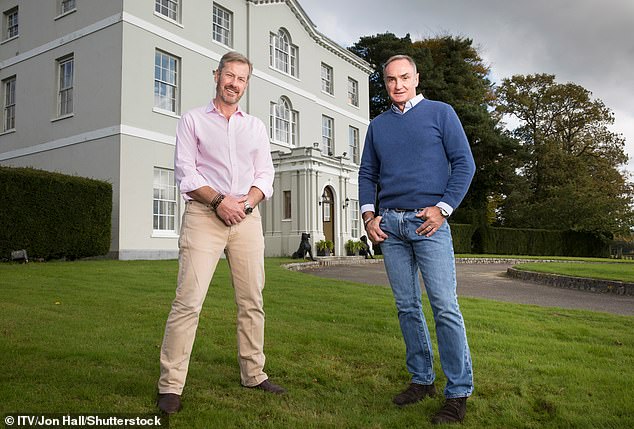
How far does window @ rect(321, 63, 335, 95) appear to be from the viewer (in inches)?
1050

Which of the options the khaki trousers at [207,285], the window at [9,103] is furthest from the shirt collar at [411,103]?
the window at [9,103]

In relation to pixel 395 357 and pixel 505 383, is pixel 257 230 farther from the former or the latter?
pixel 505 383

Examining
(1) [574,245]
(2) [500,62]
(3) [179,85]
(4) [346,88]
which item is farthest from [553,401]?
(2) [500,62]

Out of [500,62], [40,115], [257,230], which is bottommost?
[257,230]

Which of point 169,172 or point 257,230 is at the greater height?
point 169,172

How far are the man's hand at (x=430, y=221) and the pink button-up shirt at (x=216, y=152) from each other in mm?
1001

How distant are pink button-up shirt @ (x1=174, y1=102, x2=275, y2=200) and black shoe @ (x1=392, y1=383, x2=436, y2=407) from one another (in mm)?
1497

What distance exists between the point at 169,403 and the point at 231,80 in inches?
77.8

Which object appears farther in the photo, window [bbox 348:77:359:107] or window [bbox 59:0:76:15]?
window [bbox 348:77:359:107]

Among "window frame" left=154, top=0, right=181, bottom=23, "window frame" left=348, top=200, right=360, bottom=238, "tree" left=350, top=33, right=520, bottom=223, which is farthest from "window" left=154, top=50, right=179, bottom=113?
"tree" left=350, top=33, right=520, bottom=223

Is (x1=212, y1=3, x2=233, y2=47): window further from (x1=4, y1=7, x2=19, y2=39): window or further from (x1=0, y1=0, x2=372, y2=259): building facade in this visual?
(x1=4, y1=7, x2=19, y2=39): window

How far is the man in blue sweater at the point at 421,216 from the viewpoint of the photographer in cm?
310

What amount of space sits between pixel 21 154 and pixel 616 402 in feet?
69.8

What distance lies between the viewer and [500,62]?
143ft
